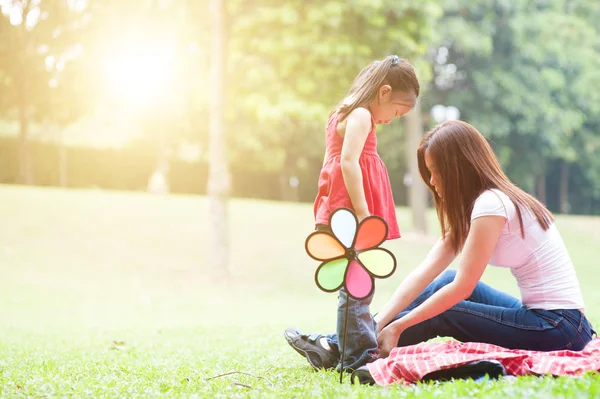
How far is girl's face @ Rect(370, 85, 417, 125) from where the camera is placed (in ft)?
11.2

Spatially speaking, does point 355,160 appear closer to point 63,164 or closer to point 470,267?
point 470,267

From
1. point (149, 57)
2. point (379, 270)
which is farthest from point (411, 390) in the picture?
point (149, 57)

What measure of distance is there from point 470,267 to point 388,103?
96 centimetres

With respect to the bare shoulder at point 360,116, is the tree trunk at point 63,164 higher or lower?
higher

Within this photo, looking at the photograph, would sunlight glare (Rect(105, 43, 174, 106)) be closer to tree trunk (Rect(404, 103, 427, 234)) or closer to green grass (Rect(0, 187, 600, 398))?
green grass (Rect(0, 187, 600, 398))

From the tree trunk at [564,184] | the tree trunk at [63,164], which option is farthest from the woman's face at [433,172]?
the tree trunk at [564,184]

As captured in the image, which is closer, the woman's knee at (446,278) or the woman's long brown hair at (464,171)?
the woman's long brown hair at (464,171)

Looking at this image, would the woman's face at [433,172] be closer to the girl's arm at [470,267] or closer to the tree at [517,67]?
the girl's arm at [470,267]

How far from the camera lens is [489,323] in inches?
124

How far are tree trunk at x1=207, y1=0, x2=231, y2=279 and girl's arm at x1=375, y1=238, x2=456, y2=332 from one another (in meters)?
8.27

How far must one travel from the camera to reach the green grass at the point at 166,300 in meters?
3.03

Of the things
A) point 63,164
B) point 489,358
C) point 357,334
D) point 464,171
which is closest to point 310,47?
point 464,171

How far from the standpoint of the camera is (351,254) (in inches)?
115

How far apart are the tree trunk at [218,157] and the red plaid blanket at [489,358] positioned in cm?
865
